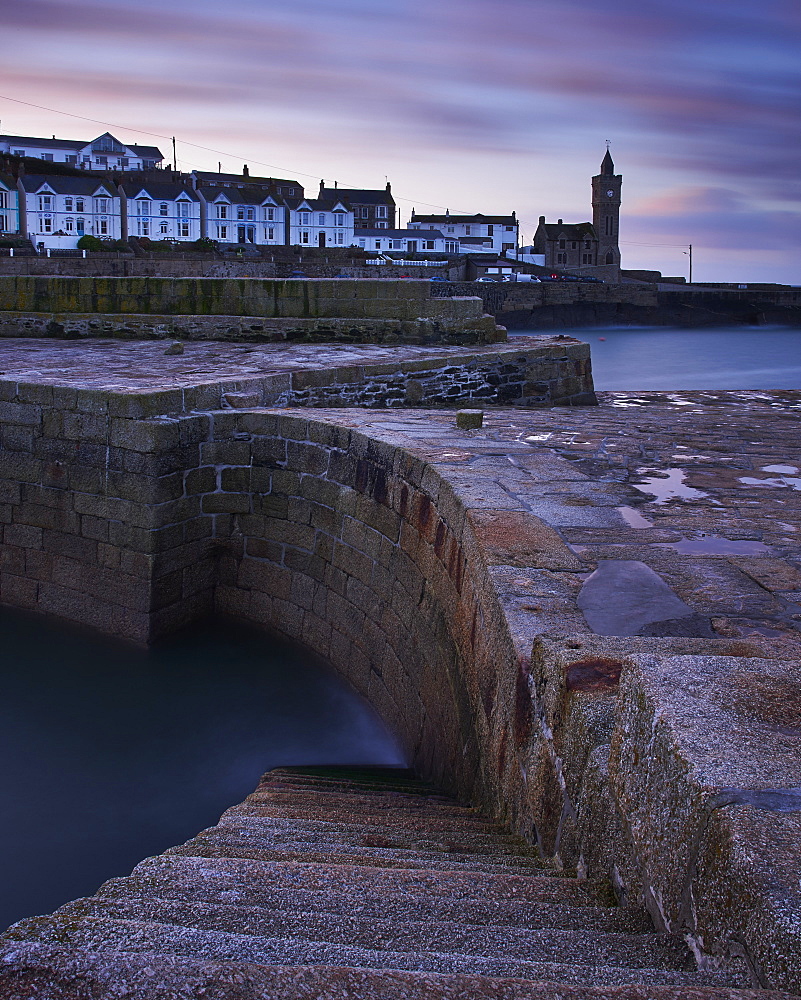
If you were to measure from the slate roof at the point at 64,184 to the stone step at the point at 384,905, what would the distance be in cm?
6316

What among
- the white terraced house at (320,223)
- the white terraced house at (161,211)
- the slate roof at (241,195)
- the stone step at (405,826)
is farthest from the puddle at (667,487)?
the white terraced house at (320,223)

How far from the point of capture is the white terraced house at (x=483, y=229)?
236 ft

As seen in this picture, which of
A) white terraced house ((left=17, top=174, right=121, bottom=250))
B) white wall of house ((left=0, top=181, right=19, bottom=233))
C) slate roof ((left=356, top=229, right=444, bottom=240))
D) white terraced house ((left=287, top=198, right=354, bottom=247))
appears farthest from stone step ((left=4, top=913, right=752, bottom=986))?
slate roof ((left=356, top=229, right=444, bottom=240))

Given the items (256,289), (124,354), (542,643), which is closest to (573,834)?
(542,643)

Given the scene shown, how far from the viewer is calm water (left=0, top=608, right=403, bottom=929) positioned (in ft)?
16.1

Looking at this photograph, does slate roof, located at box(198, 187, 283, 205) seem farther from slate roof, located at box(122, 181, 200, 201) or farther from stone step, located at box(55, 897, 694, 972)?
stone step, located at box(55, 897, 694, 972)

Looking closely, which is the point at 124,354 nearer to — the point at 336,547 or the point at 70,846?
the point at 336,547

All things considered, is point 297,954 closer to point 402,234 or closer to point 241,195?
point 241,195

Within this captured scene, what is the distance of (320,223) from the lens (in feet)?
218

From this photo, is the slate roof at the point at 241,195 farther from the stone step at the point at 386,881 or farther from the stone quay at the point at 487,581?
the stone step at the point at 386,881

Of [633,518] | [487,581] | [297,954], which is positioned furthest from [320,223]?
[297,954]

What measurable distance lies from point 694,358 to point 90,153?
71.5 m

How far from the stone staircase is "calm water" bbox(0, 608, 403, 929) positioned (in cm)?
310

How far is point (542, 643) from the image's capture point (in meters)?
2.58
